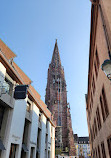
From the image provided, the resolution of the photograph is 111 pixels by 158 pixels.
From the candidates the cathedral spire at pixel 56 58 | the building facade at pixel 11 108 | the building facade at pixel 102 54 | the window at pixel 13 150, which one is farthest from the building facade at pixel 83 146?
the building facade at pixel 102 54

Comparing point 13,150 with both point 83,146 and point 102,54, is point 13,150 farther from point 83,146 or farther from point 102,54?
point 83,146

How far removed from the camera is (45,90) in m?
66.1

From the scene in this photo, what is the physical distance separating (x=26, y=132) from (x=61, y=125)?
120ft

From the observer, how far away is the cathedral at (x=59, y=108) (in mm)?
45491

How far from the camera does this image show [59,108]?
179ft

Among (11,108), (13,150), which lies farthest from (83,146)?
(11,108)

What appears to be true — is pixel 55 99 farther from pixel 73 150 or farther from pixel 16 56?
pixel 16 56

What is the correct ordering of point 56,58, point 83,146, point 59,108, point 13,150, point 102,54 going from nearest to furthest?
point 102,54 → point 13,150 → point 59,108 → point 56,58 → point 83,146

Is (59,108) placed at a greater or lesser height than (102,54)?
greater

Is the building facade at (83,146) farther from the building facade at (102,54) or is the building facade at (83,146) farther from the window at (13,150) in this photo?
the building facade at (102,54)

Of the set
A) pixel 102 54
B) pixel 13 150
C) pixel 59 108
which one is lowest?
pixel 13 150

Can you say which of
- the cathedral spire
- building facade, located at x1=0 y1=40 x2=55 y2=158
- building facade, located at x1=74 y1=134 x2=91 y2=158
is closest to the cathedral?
the cathedral spire

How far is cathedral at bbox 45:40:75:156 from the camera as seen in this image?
45.5 m

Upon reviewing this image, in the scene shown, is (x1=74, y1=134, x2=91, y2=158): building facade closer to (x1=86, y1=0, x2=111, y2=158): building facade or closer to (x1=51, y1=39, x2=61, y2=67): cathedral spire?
(x1=51, y1=39, x2=61, y2=67): cathedral spire
